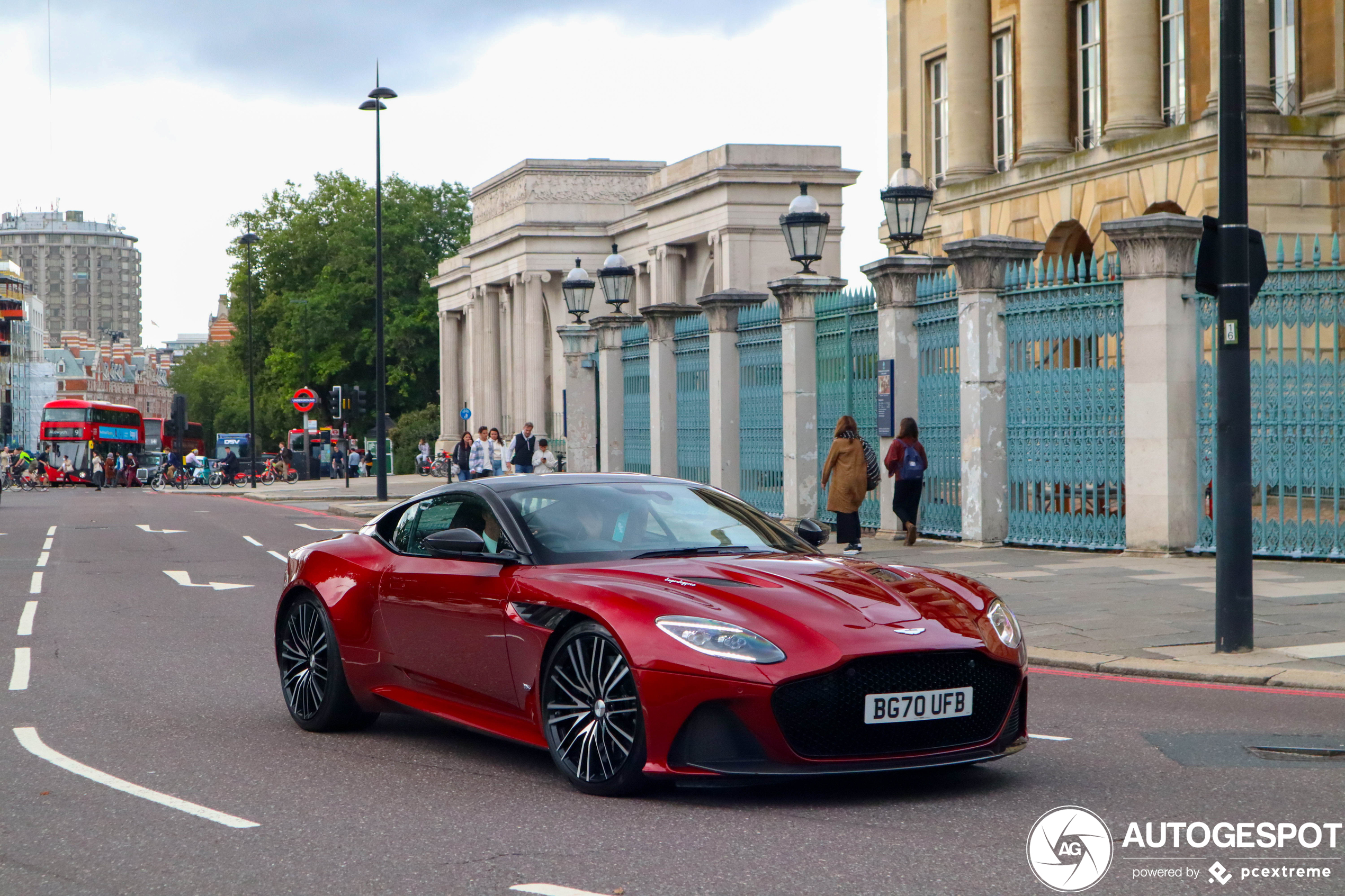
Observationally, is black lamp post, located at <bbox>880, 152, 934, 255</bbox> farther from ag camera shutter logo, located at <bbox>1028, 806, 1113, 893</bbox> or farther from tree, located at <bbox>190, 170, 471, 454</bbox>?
tree, located at <bbox>190, 170, 471, 454</bbox>

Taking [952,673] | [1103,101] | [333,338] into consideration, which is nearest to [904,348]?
[1103,101]

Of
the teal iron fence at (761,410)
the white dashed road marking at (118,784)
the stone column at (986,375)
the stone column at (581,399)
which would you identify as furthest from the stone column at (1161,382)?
the stone column at (581,399)

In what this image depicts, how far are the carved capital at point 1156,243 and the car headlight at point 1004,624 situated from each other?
10.4 meters

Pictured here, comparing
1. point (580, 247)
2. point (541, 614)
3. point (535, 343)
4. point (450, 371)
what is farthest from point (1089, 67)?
point (450, 371)

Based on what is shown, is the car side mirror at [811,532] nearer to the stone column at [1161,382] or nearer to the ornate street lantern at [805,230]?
the stone column at [1161,382]

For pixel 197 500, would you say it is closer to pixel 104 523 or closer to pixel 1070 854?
pixel 104 523

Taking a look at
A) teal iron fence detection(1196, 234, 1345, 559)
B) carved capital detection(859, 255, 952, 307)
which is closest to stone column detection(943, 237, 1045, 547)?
carved capital detection(859, 255, 952, 307)

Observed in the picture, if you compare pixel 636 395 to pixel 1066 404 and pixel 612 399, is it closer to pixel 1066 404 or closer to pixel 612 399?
pixel 612 399

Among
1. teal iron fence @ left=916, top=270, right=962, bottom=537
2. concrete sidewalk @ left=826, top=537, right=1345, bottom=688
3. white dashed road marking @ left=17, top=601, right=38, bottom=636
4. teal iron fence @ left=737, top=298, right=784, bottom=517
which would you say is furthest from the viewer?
teal iron fence @ left=737, top=298, right=784, bottom=517

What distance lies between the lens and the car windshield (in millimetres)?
6965

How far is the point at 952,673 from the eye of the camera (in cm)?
603

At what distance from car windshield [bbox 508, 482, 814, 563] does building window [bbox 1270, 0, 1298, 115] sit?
68.9 feet

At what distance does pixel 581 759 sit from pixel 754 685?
36.9 inches

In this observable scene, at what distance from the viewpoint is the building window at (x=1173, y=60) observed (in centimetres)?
2788
